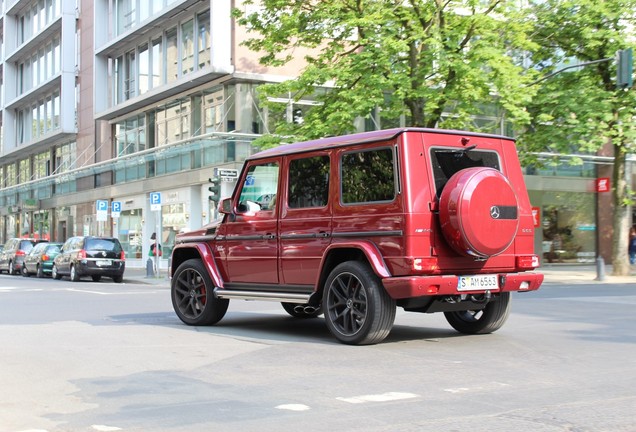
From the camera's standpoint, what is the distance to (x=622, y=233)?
88.6ft

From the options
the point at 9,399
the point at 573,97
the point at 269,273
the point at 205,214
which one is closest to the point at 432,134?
the point at 269,273

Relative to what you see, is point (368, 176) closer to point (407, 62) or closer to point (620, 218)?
point (407, 62)

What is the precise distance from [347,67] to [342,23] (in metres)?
1.19

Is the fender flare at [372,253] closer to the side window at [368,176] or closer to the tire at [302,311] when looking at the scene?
the side window at [368,176]

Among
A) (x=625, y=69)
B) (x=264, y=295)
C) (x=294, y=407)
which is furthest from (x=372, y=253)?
(x=625, y=69)

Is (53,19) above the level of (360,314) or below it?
above

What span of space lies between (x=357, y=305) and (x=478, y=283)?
1373 mm

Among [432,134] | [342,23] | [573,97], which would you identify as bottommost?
[432,134]

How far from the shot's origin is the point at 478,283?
9.34 meters

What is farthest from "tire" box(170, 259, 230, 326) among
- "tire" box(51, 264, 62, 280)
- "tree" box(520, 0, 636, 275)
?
"tire" box(51, 264, 62, 280)

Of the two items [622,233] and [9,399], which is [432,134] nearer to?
[9,399]

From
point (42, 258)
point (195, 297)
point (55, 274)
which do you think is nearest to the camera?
point (195, 297)

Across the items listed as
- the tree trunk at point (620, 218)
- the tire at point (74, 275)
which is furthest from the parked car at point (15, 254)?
the tree trunk at point (620, 218)

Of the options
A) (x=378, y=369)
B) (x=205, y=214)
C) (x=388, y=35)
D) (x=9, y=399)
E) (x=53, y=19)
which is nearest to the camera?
(x=9, y=399)
